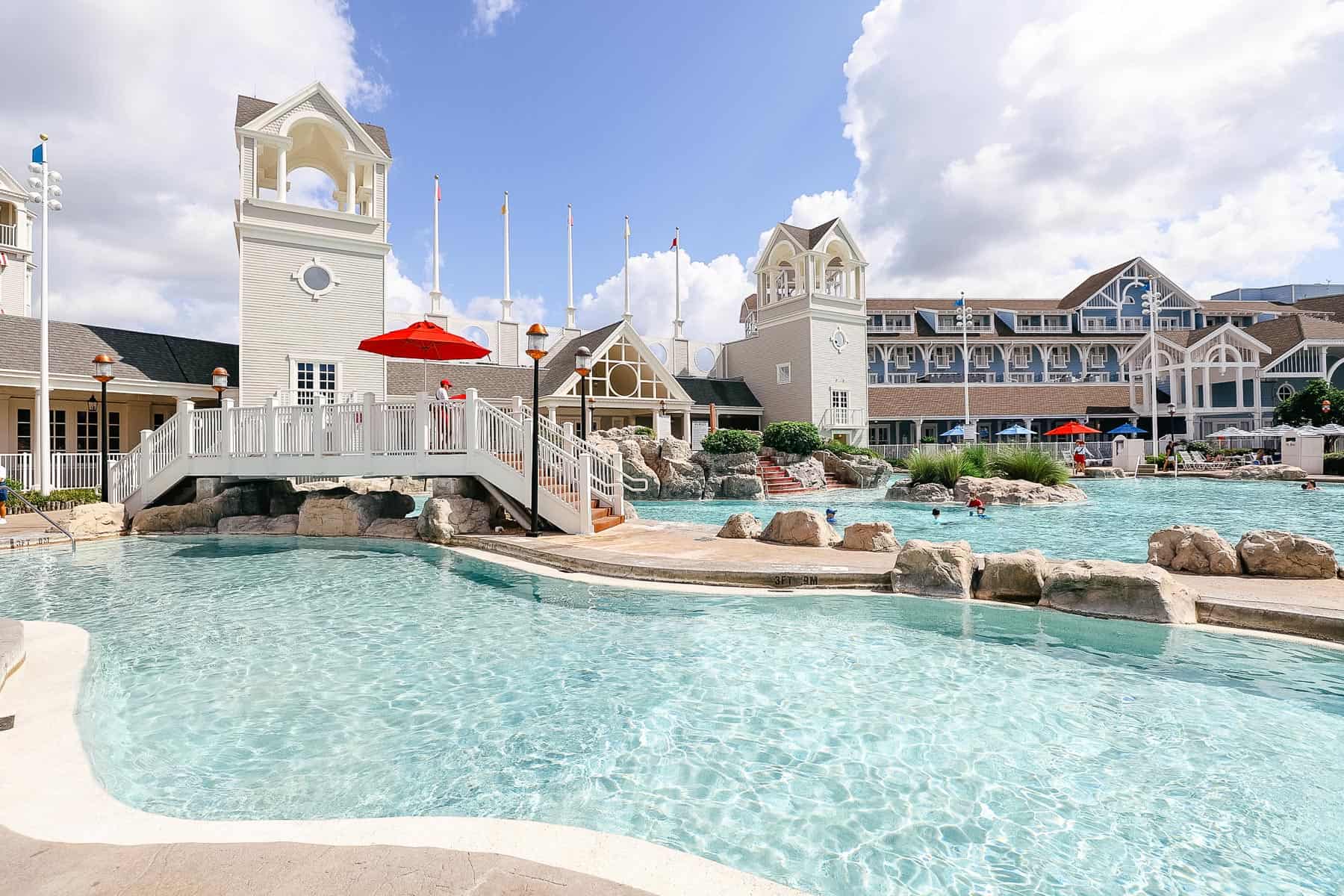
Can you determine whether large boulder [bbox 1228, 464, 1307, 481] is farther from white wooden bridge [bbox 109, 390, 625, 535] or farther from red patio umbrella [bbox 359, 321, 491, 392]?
red patio umbrella [bbox 359, 321, 491, 392]

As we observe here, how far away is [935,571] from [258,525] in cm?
1334

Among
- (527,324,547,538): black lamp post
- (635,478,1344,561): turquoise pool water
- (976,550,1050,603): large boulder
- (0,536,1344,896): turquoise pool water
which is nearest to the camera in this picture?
(0,536,1344,896): turquoise pool water

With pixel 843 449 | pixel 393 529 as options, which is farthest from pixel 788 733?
pixel 843 449

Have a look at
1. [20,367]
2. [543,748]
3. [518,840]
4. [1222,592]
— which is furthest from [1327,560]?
[20,367]

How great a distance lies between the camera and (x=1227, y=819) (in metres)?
3.27

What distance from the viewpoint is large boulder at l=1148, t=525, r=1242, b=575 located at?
7684mm

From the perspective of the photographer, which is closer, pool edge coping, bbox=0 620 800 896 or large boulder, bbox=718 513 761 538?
pool edge coping, bbox=0 620 800 896

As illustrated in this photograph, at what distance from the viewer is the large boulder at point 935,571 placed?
7512mm

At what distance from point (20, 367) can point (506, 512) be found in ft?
53.0

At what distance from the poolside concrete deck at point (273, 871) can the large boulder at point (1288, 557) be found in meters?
8.58

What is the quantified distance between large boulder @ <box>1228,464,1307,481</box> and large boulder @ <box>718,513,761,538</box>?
28206mm

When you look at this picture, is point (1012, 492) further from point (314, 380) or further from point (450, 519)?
point (314, 380)

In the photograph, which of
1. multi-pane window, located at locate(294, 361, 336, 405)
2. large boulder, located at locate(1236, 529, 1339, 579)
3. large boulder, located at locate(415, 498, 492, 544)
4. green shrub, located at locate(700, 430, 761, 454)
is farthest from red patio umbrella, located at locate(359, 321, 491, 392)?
green shrub, located at locate(700, 430, 761, 454)

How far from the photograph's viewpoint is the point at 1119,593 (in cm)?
653
